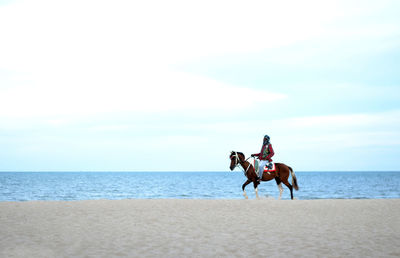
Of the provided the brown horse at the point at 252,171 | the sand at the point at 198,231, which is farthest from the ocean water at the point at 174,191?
the sand at the point at 198,231

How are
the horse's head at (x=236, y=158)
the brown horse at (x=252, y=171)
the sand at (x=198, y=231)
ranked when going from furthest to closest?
the horse's head at (x=236, y=158) → the brown horse at (x=252, y=171) → the sand at (x=198, y=231)

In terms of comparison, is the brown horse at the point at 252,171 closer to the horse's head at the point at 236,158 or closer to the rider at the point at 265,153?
the horse's head at the point at 236,158

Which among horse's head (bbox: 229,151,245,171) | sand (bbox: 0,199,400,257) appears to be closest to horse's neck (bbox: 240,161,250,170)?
horse's head (bbox: 229,151,245,171)

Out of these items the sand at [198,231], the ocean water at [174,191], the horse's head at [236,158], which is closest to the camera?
the sand at [198,231]

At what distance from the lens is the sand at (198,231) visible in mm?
8250

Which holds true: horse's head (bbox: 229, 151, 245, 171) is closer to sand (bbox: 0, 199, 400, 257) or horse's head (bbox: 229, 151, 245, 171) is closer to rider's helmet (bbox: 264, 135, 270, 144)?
rider's helmet (bbox: 264, 135, 270, 144)

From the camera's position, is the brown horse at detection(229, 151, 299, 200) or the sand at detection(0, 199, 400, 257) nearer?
the sand at detection(0, 199, 400, 257)

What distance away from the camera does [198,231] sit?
35.0 ft

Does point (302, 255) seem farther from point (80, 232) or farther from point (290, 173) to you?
point (290, 173)

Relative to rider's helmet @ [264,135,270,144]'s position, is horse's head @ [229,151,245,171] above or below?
below

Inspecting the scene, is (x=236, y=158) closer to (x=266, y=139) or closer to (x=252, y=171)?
(x=252, y=171)

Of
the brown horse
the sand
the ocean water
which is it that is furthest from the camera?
the ocean water

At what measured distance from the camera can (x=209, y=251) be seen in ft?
27.0

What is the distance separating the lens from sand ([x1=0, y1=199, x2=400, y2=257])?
8250 mm
